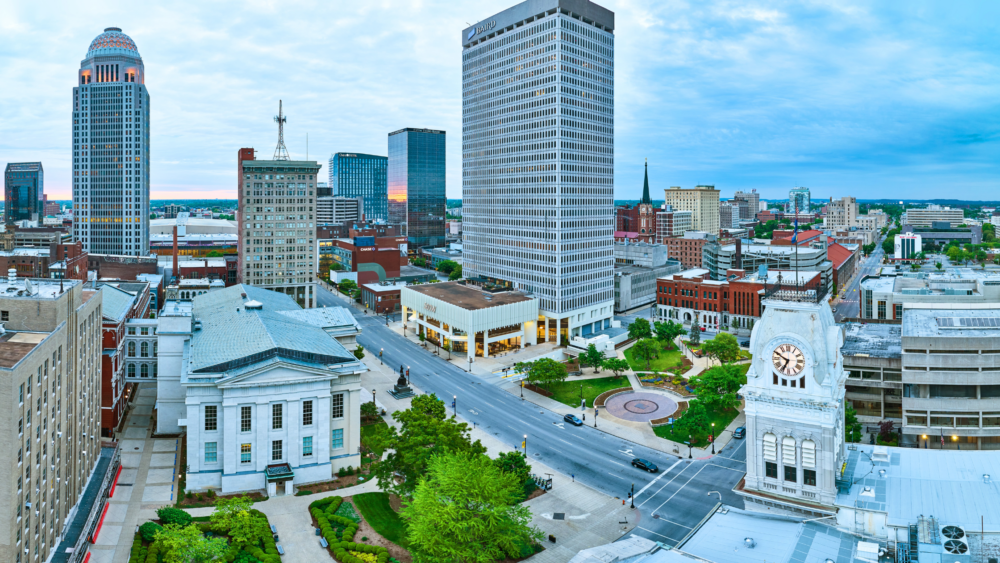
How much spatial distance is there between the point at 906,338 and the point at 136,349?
112m

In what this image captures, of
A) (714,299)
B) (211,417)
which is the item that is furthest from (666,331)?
(211,417)

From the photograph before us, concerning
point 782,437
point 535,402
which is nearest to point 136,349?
point 535,402

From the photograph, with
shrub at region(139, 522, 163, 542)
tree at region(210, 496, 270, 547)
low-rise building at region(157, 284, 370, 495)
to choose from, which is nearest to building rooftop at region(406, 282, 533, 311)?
low-rise building at region(157, 284, 370, 495)

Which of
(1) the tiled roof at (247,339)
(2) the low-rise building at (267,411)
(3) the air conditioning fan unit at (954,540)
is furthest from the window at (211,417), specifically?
(3) the air conditioning fan unit at (954,540)

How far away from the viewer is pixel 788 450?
51.2 metres

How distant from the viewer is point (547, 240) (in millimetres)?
156125

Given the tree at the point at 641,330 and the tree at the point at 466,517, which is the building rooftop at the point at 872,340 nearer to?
the tree at the point at 641,330

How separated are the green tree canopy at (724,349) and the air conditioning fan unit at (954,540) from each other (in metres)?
83.6

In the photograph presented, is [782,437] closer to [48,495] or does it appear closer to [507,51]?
[48,495]

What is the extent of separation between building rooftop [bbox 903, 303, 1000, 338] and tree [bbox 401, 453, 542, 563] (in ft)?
195

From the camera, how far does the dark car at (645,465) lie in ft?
269

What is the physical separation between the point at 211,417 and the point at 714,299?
130728mm

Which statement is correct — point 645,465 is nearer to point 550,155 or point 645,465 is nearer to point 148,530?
point 148,530

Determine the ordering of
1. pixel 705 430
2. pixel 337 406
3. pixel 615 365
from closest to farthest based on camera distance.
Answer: pixel 337 406 < pixel 705 430 < pixel 615 365
